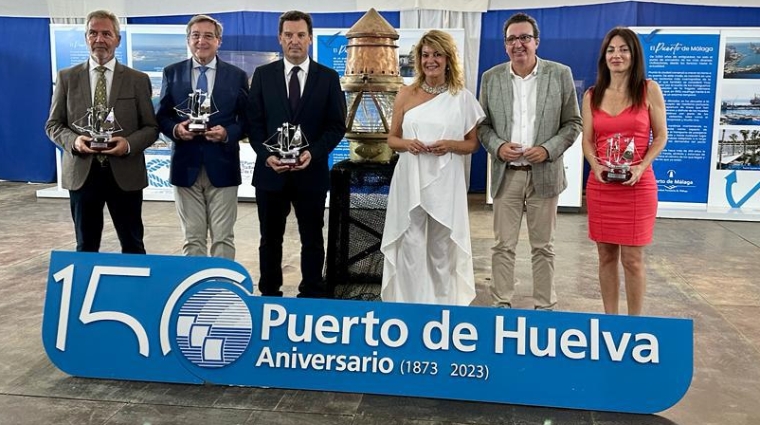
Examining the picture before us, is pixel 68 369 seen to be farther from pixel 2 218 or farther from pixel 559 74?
pixel 2 218

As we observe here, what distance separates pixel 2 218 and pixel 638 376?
6.36 m

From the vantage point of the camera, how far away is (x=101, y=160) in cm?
335

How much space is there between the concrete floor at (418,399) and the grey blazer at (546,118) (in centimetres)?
103

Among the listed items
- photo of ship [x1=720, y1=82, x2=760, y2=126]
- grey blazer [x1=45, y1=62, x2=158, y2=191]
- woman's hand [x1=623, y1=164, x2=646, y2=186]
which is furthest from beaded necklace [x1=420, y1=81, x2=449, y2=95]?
photo of ship [x1=720, y1=82, x2=760, y2=126]

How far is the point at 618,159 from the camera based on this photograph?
301cm

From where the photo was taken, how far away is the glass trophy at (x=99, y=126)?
321 centimetres

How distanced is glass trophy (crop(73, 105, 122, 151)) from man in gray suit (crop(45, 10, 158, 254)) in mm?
A: 31

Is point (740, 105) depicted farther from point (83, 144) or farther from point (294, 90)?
point (83, 144)

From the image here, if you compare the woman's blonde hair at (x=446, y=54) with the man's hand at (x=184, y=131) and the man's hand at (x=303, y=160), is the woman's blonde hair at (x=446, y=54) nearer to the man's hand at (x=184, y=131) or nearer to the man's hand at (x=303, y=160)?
the man's hand at (x=303, y=160)

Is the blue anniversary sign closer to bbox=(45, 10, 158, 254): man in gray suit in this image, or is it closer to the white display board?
bbox=(45, 10, 158, 254): man in gray suit

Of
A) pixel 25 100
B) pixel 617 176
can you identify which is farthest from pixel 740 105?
pixel 25 100

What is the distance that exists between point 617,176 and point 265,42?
6259 millimetres

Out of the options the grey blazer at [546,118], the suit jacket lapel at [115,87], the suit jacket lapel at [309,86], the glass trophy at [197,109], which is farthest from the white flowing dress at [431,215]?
the suit jacket lapel at [115,87]

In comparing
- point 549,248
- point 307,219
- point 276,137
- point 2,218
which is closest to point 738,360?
point 549,248
